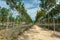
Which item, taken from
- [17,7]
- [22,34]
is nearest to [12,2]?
[17,7]

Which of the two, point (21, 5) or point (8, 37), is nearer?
point (8, 37)

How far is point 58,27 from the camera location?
1188cm

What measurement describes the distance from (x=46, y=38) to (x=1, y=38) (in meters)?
2.91

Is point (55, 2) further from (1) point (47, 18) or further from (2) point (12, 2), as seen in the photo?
(2) point (12, 2)

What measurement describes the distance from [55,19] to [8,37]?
26.9ft

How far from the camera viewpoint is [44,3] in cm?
1390

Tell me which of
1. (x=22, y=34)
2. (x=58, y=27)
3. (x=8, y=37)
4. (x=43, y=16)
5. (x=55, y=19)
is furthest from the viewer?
(x=55, y=19)

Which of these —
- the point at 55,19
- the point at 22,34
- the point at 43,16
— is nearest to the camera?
the point at 22,34

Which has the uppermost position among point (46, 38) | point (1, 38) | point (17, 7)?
point (17, 7)

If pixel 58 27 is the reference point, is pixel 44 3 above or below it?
above

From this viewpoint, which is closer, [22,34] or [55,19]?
[22,34]

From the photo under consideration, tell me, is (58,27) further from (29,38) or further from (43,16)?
(29,38)

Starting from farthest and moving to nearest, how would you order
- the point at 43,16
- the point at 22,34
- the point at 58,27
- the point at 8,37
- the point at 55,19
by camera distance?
the point at 55,19 → the point at 43,16 → the point at 58,27 → the point at 22,34 → the point at 8,37

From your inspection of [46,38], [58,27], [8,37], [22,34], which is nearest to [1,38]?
[8,37]
